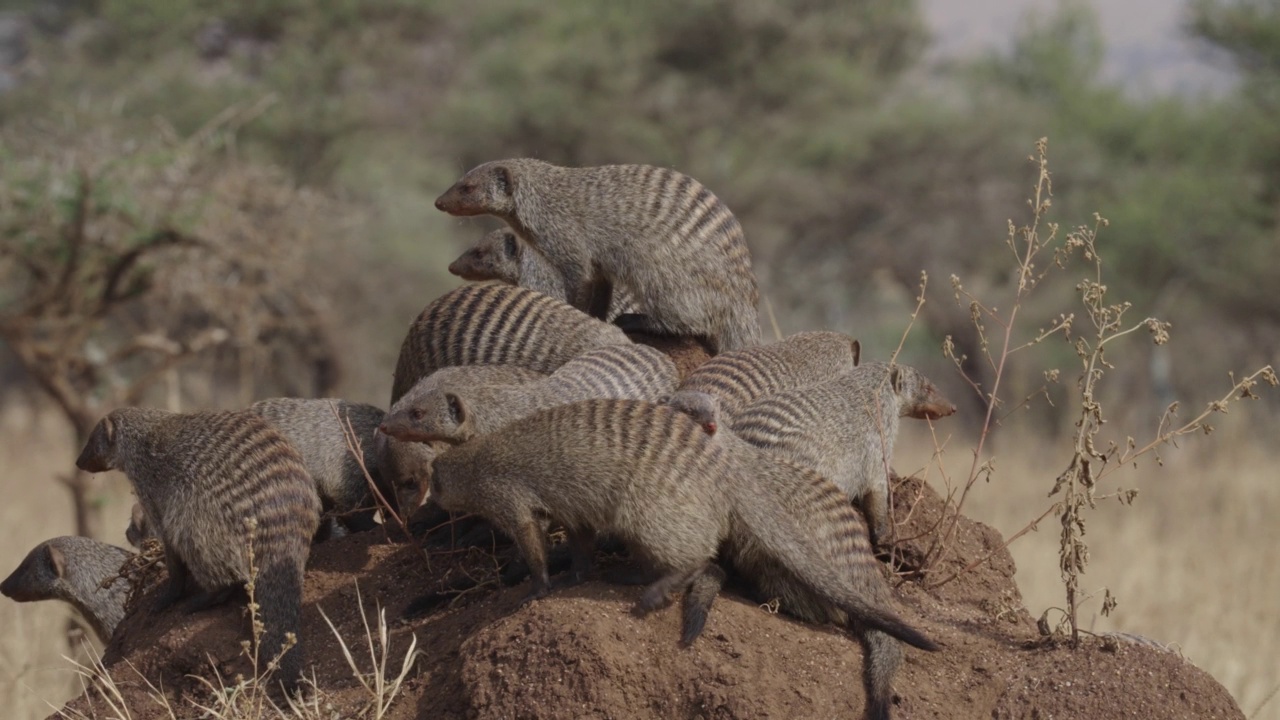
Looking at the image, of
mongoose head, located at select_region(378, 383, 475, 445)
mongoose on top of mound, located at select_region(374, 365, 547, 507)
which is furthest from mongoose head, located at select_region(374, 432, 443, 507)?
mongoose head, located at select_region(378, 383, 475, 445)

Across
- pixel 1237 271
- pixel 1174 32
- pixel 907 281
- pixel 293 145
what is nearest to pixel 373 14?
pixel 293 145

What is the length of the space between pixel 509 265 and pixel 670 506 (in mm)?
2361

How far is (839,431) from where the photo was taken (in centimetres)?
408

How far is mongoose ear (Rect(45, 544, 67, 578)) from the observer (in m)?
4.79

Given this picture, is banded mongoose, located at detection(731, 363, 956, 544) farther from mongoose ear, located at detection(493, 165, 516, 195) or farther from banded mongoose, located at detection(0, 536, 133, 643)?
banded mongoose, located at detection(0, 536, 133, 643)

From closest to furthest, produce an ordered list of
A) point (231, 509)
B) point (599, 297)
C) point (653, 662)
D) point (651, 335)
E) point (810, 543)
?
point (653, 662), point (810, 543), point (231, 509), point (651, 335), point (599, 297)

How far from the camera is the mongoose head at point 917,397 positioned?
15.0ft

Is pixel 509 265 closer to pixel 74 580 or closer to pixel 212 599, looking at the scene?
pixel 74 580

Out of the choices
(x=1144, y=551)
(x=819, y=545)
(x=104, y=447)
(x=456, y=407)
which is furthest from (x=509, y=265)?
(x=1144, y=551)

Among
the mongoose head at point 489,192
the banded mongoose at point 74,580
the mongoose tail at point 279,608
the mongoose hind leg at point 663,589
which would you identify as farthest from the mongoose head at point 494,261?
the mongoose hind leg at point 663,589

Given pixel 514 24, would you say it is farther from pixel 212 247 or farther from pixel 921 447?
pixel 212 247

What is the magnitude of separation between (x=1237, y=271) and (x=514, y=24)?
417 inches

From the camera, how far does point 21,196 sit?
7453 mm

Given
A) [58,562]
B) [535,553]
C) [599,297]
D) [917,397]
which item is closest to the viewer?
[535,553]
